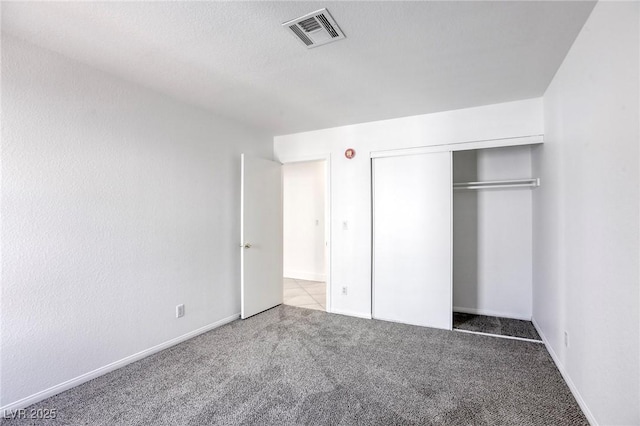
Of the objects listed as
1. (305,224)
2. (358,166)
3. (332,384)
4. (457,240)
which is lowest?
(332,384)

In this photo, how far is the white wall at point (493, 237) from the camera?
372 centimetres

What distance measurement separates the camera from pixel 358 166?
152 inches

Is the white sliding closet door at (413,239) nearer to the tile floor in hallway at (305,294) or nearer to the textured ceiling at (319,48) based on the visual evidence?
the textured ceiling at (319,48)

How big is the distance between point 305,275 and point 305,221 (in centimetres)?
109

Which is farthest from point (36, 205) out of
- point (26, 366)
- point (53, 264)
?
point (26, 366)

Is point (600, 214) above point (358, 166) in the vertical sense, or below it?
below

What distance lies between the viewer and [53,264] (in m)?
2.17

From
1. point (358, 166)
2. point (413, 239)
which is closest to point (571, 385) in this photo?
point (413, 239)

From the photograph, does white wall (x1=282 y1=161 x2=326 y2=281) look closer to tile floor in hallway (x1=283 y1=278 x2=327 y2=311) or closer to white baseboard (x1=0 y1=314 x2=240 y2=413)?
tile floor in hallway (x1=283 y1=278 x2=327 y2=311)

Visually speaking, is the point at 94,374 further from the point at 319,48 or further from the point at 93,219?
the point at 319,48

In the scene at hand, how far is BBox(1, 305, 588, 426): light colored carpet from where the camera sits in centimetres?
193

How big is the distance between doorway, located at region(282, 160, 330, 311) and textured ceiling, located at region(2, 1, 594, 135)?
279 centimetres

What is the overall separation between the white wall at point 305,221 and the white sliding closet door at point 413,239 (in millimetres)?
2205

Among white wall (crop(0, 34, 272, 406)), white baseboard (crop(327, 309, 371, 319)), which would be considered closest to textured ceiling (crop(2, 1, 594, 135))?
white wall (crop(0, 34, 272, 406))
